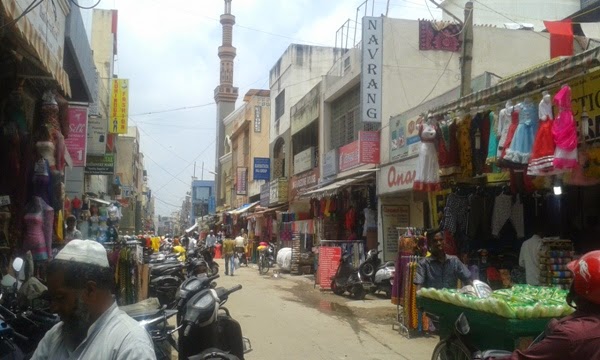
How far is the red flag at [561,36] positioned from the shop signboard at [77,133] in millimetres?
11144

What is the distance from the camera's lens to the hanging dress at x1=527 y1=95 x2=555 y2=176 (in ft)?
25.8

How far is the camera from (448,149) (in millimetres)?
10320

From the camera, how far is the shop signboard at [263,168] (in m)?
36.2

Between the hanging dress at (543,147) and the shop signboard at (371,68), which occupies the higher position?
the shop signboard at (371,68)

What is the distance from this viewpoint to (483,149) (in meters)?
9.65

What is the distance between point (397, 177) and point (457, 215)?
5559 mm

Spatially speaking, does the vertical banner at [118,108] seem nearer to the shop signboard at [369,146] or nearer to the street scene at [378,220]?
the street scene at [378,220]

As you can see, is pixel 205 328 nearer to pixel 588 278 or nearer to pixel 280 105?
pixel 588 278

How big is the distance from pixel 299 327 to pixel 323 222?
11291mm

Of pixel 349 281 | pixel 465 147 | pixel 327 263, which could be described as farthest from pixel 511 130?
pixel 327 263

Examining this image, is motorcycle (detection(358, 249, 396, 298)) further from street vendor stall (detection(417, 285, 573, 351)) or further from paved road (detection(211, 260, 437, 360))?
street vendor stall (detection(417, 285, 573, 351))

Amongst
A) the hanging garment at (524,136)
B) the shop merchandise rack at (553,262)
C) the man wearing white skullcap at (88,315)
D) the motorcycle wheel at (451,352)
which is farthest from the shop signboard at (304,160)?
the man wearing white skullcap at (88,315)

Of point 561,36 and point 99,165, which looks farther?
point 99,165

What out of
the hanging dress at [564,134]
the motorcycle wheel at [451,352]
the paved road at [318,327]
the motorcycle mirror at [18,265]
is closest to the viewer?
the motorcycle wheel at [451,352]
